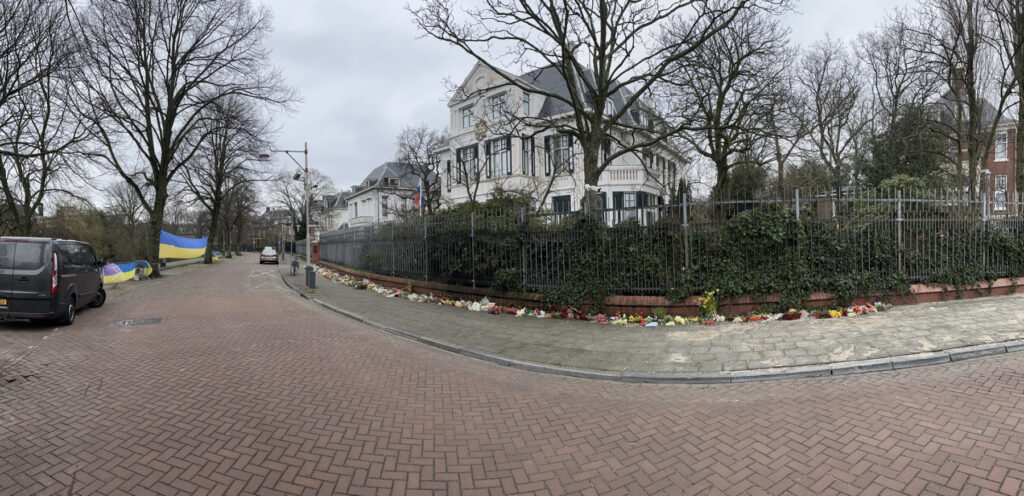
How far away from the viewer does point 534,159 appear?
25.6m

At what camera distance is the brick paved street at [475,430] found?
10.1 ft

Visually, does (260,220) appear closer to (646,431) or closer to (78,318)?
(78,318)

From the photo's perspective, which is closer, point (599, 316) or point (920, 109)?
point (599, 316)

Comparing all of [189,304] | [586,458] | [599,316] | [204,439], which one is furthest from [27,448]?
[189,304]

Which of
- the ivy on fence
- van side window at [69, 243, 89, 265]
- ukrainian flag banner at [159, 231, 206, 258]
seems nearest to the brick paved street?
the ivy on fence

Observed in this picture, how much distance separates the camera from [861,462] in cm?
327

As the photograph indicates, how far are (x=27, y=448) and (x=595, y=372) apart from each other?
570cm

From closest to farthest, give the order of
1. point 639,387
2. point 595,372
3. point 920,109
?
point 639,387 < point 595,372 < point 920,109

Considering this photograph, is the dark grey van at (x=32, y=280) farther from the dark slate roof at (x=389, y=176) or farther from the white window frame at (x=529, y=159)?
the dark slate roof at (x=389, y=176)

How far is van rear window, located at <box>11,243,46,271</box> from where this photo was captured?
843 cm

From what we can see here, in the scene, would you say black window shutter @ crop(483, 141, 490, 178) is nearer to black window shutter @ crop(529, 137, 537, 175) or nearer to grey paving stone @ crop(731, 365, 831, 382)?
black window shutter @ crop(529, 137, 537, 175)

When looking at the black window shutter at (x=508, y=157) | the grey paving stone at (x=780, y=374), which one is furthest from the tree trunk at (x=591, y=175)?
the black window shutter at (x=508, y=157)

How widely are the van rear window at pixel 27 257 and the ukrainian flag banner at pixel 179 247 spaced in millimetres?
23046

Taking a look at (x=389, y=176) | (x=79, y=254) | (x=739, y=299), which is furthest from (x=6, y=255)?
(x=389, y=176)
